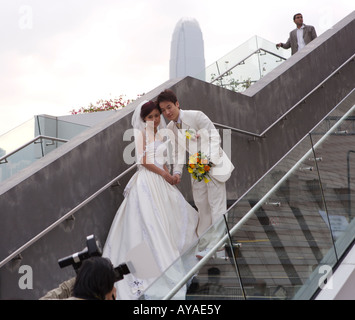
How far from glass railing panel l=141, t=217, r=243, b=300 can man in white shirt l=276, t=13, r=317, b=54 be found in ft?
26.9

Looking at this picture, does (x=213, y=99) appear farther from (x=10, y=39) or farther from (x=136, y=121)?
(x=10, y=39)

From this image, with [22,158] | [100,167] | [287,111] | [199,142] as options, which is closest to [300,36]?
[287,111]

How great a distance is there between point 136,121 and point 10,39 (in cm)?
308

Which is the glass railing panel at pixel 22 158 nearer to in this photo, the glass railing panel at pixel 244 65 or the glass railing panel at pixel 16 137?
the glass railing panel at pixel 16 137

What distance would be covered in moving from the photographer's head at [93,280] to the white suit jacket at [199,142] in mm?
3716

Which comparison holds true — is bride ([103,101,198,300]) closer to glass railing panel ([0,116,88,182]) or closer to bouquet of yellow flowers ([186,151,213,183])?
bouquet of yellow flowers ([186,151,213,183])

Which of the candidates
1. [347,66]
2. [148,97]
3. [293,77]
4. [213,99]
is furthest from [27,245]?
[347,66]

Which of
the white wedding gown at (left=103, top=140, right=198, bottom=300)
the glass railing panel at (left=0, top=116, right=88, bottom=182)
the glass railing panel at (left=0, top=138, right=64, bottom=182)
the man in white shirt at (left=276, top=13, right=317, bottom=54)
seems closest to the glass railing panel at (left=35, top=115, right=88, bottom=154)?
the glass railing panel at (left=0, top=116, right=88, bottom=182)

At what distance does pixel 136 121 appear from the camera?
22.0 feet

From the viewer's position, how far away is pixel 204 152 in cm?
679

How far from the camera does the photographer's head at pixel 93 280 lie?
3082 millimetres

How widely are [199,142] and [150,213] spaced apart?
1049 millimetres

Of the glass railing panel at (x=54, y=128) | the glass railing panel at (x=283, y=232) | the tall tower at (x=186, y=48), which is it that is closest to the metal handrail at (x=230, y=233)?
the glass railing panel at (x=283, y=232)

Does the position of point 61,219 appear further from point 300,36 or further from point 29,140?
point 300,36
